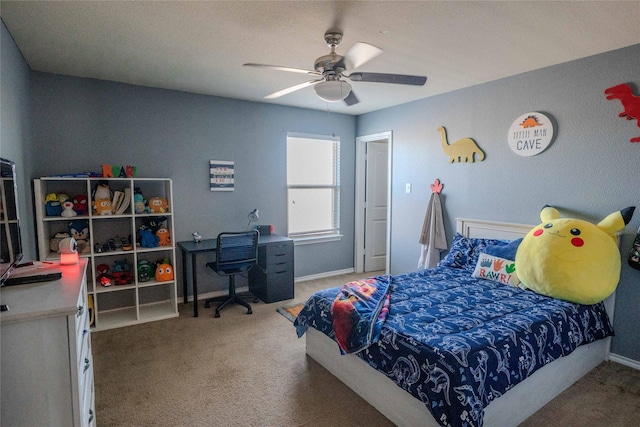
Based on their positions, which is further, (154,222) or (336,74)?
(154,222)

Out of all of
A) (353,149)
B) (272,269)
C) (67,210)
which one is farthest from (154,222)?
(353,149)

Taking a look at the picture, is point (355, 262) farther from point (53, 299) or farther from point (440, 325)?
point (53, 299)

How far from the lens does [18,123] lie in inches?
104

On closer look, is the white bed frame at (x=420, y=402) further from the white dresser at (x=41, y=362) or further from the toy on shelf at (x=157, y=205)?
the toy on shelf at (x=157, y=205)

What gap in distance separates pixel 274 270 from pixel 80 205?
2042 mm

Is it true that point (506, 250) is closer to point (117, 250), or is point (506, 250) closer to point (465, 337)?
point (465, 337)

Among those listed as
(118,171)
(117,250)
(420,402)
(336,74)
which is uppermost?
(336,74)

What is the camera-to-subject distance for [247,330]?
3.36m

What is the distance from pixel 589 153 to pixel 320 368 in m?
2.78

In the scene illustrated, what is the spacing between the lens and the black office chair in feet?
11.7

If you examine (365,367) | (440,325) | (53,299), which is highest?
(53,299)

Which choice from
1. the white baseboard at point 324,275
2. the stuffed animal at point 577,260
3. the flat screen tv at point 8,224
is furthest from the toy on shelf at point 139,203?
the stuffed animal at point 577,260

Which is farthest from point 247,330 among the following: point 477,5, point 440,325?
point 477,5

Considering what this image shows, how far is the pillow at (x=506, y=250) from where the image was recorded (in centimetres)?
306
